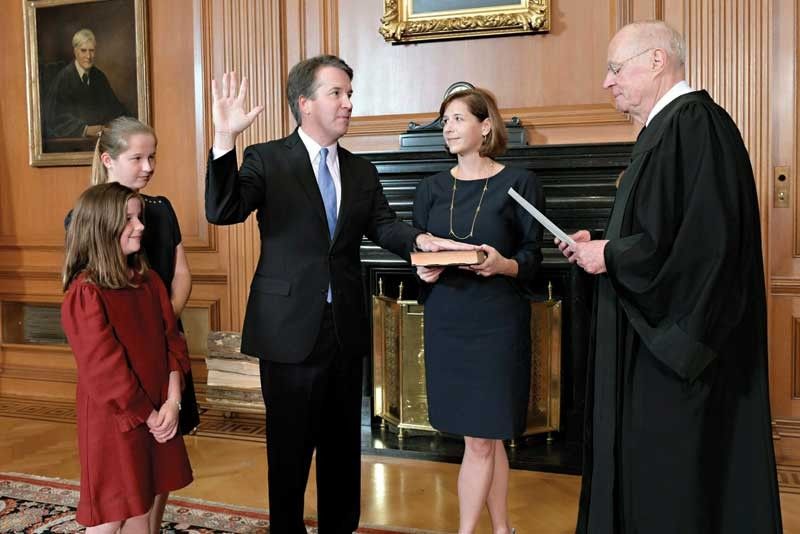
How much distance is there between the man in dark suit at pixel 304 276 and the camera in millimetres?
2648

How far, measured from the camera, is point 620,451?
2.25m

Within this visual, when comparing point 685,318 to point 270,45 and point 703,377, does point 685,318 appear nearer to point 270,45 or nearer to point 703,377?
point 703,377

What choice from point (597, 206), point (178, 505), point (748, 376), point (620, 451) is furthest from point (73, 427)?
point (748, 376)

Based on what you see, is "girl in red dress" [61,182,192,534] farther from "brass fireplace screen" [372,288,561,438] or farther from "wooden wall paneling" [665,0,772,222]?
"wooden wall paneling" [665,0,772,222]

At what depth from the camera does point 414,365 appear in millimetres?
4629

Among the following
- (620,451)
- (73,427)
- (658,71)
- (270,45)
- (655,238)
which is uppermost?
(270,45)

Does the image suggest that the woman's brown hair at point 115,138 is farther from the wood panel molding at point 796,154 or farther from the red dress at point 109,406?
the wood panel molding at point 796,154

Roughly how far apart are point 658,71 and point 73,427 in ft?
15.1

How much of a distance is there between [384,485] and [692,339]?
233 centimetres

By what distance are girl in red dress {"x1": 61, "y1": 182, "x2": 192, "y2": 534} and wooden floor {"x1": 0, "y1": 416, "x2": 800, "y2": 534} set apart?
1380mm

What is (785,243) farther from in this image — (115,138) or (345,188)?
(115,138)

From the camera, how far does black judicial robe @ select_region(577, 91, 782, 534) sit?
6.82ft

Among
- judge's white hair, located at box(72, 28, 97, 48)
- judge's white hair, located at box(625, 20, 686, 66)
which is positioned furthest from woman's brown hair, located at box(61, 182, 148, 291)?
judge's white hair, located at box(72, 28, 97, 48)

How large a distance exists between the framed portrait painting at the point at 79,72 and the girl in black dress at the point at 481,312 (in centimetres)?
343
